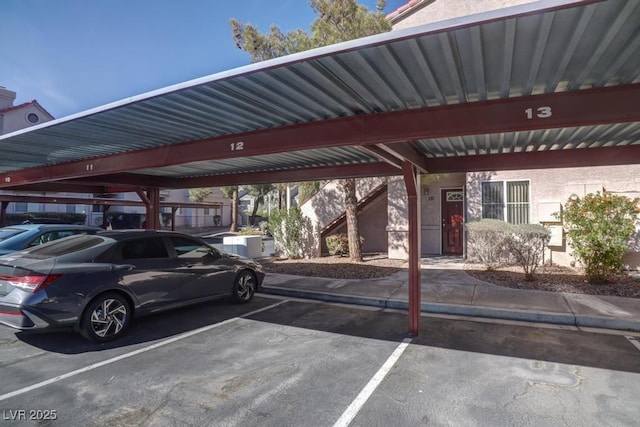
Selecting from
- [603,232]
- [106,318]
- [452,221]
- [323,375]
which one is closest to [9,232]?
[106,318]

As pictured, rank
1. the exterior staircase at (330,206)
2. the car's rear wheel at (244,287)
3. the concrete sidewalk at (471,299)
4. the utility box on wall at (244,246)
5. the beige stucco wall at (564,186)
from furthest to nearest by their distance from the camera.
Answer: the utility box on wall at (244,246)
the exterior staircase at (330,206)
the beige stucco wall at (564,186)
the car's rear wheel at (244,287)
the concrete sidewalk at (471,299)

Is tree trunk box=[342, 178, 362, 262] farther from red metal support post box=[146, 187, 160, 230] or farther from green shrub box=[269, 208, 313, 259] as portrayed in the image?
red metal support post box=[146, 187, 160, 230]

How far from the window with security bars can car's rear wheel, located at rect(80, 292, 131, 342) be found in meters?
10.3

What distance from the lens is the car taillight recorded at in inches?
171

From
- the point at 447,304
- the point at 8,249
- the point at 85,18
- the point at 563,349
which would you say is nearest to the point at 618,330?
the point at 563,349

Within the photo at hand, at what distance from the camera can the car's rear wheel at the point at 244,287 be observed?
6931 mm

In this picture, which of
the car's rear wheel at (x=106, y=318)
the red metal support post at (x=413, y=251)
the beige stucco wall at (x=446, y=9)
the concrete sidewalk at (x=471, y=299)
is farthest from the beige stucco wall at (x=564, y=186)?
the car's rear wheel at (x=106, y=318)

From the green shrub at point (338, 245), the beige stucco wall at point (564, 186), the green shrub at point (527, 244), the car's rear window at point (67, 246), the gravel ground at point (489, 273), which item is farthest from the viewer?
the green shrub at point (338, 245)

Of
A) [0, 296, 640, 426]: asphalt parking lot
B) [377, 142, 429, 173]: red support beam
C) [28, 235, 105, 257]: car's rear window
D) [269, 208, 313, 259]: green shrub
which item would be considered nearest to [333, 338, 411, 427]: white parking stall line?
[0, 296, 640, 426]: asphalt parking lot

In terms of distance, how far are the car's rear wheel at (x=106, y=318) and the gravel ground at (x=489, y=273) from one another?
5.21 m

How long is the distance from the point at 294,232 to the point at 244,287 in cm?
595

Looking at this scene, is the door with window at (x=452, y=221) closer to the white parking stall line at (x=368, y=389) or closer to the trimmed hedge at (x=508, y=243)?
the trimmed hedge at (x=508, y=243)

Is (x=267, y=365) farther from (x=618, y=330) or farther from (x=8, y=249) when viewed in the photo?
(x=8, y=249)

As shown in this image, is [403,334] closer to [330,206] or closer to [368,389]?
[368,389]
